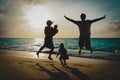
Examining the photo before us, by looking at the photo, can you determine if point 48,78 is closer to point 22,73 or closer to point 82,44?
point 22,73

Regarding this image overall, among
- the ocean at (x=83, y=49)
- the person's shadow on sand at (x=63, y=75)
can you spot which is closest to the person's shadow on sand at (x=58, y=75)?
the person's shadow on sand at (x=63, y=75)

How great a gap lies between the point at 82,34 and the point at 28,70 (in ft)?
8.96

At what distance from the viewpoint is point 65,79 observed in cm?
980

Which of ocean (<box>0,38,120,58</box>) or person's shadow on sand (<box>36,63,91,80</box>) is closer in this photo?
person's shadow on sand (<box>36,63,91,80</box>)

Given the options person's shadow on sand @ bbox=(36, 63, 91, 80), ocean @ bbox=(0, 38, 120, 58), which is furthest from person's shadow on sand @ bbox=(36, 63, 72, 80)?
ocean @ bbox=(0, 38, 120, 58)

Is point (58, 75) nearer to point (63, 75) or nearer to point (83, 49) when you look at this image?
point (63, 75)

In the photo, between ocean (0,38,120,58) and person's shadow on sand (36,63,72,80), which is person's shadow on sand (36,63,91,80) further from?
ocean (0,38,120,58)

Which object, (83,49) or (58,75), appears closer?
(58,75)

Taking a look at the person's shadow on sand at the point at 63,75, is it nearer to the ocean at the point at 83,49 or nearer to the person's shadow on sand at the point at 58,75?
the person's shadow on sand at the point at 58,75

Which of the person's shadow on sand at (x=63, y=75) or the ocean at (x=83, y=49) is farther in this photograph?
the ocean at (x=83, y=49)

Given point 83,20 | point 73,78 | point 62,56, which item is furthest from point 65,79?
point 62,56

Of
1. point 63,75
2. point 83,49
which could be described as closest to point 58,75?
point 63,75

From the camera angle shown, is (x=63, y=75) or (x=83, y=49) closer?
(x=63, y=75)

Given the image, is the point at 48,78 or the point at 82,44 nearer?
the point at 48,78
